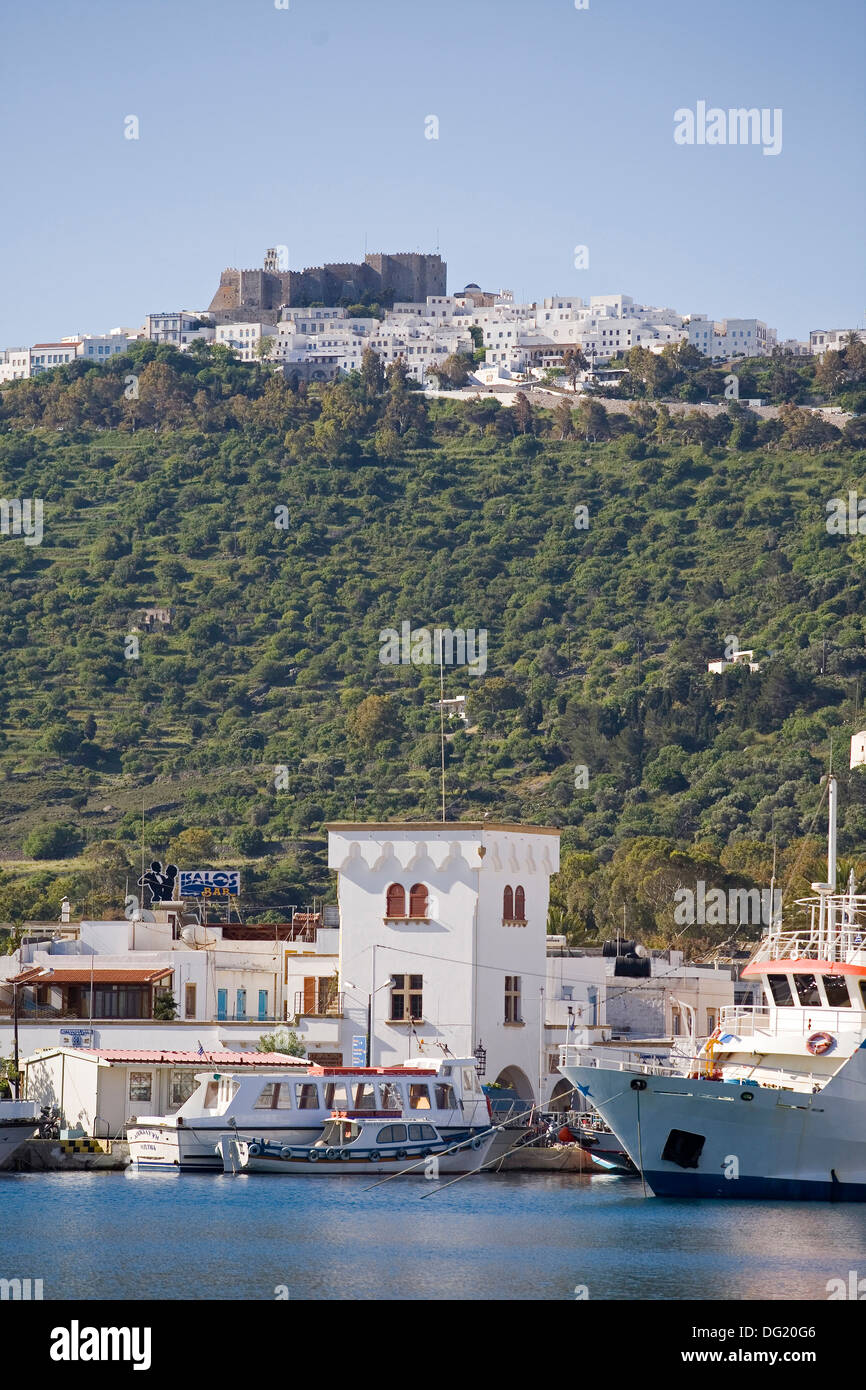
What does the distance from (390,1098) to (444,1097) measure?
5.24 ft

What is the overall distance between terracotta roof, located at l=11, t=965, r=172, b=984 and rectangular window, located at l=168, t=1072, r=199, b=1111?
9.01 meters

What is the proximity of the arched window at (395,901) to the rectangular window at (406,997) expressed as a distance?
6.77 feet

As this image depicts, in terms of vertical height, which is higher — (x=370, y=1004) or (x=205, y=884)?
(x=205, y=884)

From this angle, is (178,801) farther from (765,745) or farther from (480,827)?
(480,827)

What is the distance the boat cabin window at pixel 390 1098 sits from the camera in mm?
64438

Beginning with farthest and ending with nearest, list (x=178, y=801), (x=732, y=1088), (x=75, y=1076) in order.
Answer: (x=178, y=801)
(x=75, y=1076)
(x=732, y=1088)

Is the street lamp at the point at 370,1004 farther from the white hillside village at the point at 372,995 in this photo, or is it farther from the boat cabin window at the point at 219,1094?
the boat cabin window at the point at 219,1094

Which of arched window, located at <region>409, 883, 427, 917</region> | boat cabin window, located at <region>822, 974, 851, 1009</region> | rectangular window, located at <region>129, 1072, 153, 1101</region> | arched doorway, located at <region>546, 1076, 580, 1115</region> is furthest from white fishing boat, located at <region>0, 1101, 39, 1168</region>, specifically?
boat cabin window, located at <region>822, 974, 851, 1009</region>

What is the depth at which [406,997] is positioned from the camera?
240 feet

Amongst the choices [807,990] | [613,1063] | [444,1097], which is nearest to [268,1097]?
[444,1097]

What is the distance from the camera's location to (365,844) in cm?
7431

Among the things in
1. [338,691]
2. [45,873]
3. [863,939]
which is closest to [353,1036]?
[863,939]
